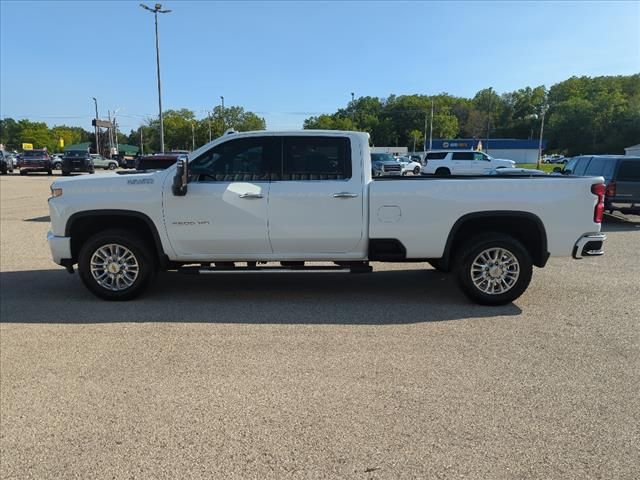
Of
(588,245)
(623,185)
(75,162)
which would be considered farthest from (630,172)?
(75,162)

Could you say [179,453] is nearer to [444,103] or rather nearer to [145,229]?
[145,229]

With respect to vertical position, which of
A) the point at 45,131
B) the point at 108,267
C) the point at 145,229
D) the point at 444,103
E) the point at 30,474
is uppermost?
the point at 444,103

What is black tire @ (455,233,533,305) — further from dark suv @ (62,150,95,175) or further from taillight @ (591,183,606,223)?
dark suv @ (62,150,95,175)

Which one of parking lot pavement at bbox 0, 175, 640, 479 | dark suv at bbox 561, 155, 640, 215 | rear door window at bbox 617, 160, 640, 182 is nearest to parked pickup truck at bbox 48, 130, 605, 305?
parking lot pavement at bbox 0, 175, 640, 479

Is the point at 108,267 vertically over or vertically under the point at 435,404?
over

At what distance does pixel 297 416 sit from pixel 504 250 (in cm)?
344

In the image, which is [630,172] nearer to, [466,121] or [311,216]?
[311,216]

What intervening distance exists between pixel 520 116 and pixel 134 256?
15600cm

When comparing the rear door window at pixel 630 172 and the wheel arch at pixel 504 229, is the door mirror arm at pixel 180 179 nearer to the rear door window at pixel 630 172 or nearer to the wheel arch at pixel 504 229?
the wheel arch at pixel 504 229

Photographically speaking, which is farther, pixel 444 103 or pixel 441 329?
pixel 444 103

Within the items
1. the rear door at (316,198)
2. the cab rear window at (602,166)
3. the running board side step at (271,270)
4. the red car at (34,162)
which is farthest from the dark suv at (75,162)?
the rear door at (316,198)

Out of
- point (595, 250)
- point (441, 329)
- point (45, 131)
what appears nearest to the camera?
point (441, 329)

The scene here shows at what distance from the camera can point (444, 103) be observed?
148625mm

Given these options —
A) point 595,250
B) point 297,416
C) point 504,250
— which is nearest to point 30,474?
point 297,416
